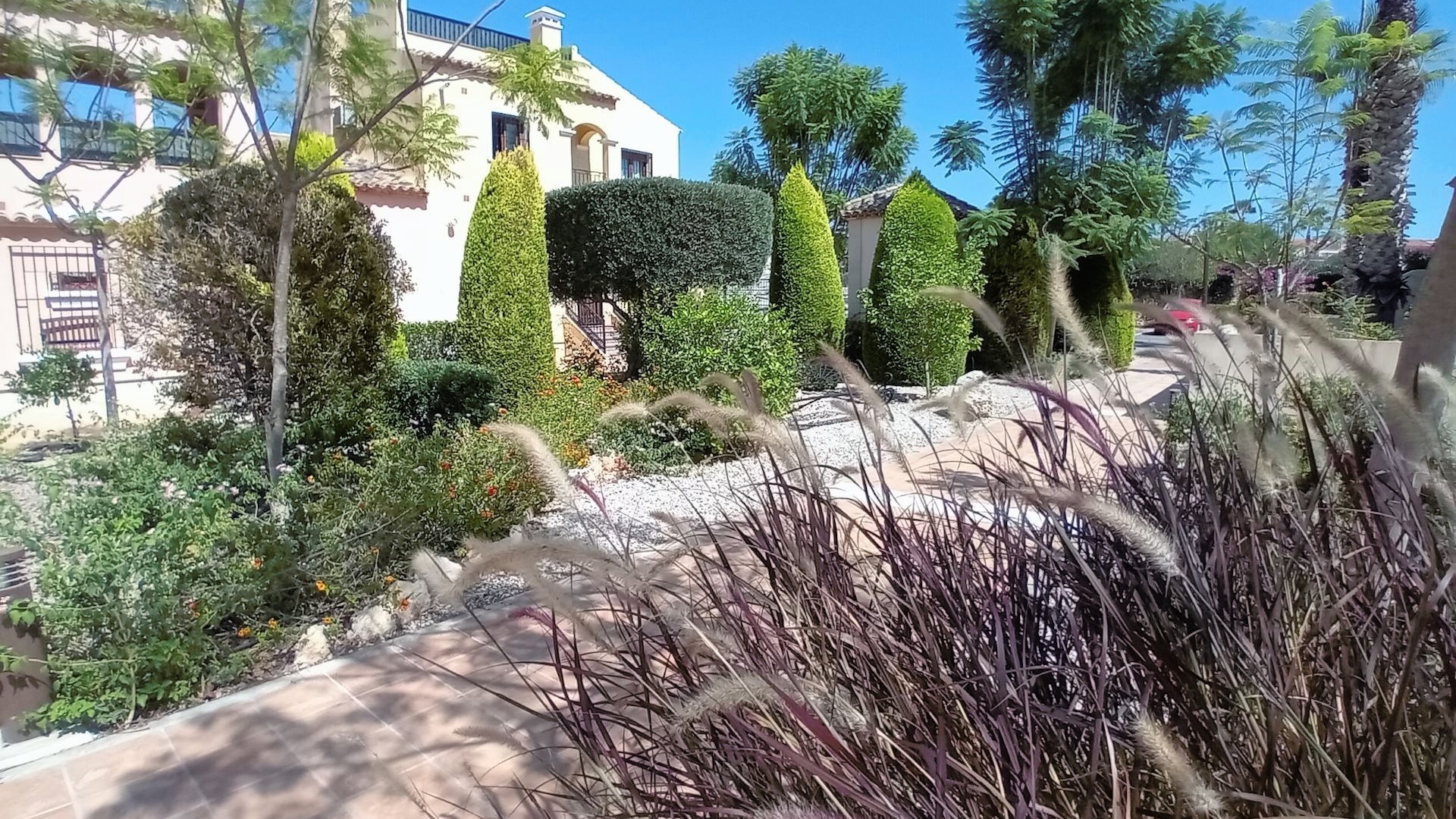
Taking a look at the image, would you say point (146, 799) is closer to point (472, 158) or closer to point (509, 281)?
point (509, 281)

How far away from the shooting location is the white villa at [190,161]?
21.7ft

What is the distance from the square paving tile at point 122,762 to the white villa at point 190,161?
3.35 meters

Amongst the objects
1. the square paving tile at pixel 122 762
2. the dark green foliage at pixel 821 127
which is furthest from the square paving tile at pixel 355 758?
the dark green foliage at pixel 821 127

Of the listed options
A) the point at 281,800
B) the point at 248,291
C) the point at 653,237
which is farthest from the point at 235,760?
the point at 653,237

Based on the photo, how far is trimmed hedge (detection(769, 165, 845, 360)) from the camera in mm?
11953

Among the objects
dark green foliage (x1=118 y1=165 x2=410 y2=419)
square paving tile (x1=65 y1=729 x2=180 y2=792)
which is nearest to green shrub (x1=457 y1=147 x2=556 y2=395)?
dark green foliage (x1=118 y1=165 x2=410 y2=419)

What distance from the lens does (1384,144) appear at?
9.84 metres

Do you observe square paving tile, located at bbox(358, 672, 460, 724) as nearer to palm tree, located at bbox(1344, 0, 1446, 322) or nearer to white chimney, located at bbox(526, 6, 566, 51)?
palm tree, located at bbox(1344, 0, 1446, 322)

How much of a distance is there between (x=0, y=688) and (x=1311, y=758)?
3.78 meters

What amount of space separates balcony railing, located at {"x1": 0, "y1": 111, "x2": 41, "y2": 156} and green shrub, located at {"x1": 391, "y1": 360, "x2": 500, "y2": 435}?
3600 millimetres

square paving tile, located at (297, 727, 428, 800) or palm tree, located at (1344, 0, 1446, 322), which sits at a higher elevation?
palm tree, located at (1344, 0, 1446, 322)

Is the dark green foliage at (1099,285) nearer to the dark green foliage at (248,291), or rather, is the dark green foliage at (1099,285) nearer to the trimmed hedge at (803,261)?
the trimmed hedge at (803,261)

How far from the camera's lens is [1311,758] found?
933 mm

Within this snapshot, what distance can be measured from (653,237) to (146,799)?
8.28m
